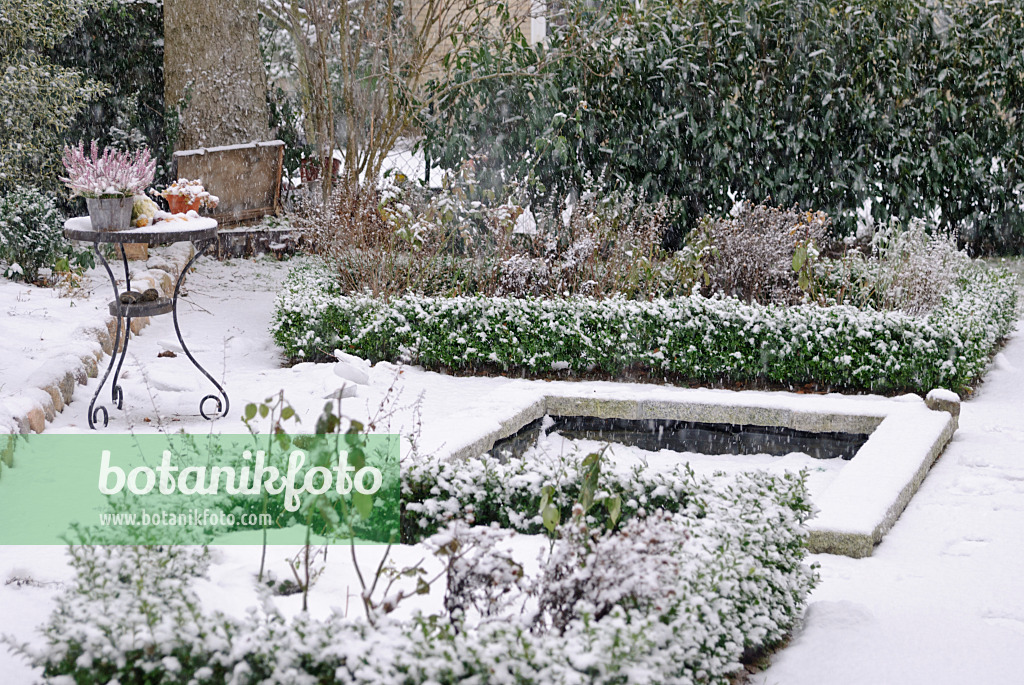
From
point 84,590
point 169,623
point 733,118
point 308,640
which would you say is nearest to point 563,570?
point 308,640

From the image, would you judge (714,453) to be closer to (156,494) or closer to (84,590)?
(156,494)

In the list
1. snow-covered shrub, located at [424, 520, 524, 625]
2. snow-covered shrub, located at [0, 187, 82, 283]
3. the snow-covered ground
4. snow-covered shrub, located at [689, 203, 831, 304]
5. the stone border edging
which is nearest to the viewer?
snow-covered shrub, located at [424, 520, 524, 625]

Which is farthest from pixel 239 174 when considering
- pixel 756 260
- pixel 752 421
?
pixel 752 421

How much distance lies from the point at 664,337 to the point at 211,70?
23.1ft

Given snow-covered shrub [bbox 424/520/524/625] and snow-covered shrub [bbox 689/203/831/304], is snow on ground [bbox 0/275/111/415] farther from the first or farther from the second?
snow-covered shrub [bbox 689/203/831/304]

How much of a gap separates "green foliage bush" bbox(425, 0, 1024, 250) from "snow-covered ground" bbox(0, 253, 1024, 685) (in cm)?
231

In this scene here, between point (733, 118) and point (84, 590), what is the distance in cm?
748

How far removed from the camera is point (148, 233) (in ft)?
16.2

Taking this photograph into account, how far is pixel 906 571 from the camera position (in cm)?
366

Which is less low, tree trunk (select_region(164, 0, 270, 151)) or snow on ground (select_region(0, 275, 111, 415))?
tree trunk (select_region(164, 0, 270, 151))

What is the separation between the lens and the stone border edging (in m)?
4.44

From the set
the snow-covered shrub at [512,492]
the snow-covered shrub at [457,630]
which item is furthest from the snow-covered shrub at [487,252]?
the snow-covered shrub at [457,630]

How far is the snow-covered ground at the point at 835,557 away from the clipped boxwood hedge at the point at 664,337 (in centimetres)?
24

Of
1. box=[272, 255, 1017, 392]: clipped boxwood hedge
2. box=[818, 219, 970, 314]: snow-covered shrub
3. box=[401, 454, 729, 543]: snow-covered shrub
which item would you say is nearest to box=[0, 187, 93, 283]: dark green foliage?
box=[272, 255, 1017, 392]: clipped boxwood hedge
